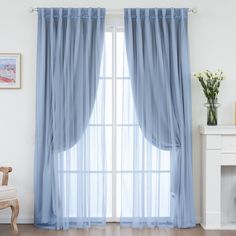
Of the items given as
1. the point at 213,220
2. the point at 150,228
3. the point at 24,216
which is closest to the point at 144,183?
the point at 150,228

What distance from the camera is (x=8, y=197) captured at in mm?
4070

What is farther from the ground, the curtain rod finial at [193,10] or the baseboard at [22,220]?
the curtain rod finial at [193,10]

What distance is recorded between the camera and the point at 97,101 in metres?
4.50

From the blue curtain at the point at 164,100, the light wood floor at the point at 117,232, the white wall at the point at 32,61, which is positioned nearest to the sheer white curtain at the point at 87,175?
the light wood floor at the point at 117,232

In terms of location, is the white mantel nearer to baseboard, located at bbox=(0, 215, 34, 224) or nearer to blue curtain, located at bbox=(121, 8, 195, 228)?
blue curtain, located at bbox=(121, 8, 195, 228)

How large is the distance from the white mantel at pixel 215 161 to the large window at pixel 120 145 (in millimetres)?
446

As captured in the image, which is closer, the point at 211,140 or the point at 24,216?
the point at 211,140

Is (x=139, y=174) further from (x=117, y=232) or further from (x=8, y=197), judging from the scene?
(x=8, y=197)

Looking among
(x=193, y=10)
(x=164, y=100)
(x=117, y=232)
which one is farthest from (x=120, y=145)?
(x=193, y=10)

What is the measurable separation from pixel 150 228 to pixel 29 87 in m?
2.13

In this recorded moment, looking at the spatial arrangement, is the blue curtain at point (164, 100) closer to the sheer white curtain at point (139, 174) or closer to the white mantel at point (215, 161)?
the sheer white curtain at point (139, 174)

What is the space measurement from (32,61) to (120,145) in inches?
55.9

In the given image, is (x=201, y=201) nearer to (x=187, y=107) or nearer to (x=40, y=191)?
(x=187, y=107)

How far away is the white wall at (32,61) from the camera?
459 cm
